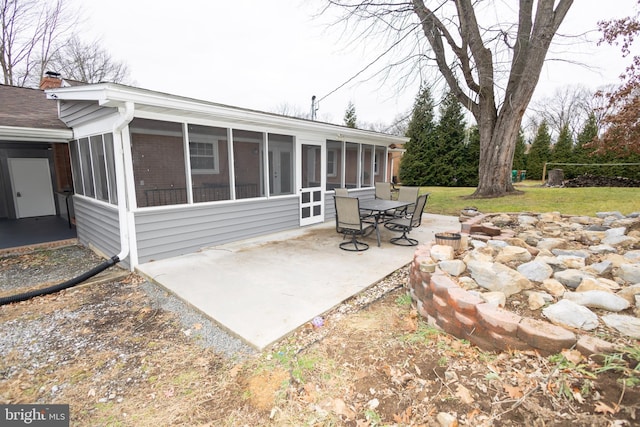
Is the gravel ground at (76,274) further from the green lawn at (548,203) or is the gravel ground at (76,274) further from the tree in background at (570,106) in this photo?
the tree in background at (570,106)

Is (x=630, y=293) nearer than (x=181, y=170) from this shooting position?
Yes

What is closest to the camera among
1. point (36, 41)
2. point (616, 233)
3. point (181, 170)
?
point (616, 233)

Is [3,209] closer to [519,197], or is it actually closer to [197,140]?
[197,140]

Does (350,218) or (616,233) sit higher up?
(616,233)

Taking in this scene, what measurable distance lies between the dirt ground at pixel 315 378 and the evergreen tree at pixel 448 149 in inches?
678

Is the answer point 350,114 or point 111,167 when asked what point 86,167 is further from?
point 350,114

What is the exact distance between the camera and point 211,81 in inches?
1014

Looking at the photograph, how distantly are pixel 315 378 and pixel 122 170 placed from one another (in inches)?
159

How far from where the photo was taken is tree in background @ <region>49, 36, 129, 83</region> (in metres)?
16.7

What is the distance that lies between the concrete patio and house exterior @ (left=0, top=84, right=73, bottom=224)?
18.7 ft

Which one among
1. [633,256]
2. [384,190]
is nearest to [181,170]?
[384,190]

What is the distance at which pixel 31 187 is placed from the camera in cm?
845

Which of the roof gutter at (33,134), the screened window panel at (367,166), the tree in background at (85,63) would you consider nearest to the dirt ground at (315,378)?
the roof gutter at (33,134)

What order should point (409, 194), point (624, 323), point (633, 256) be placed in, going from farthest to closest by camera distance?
point (409, 194) → point (633, 256) → point (624, 323)
